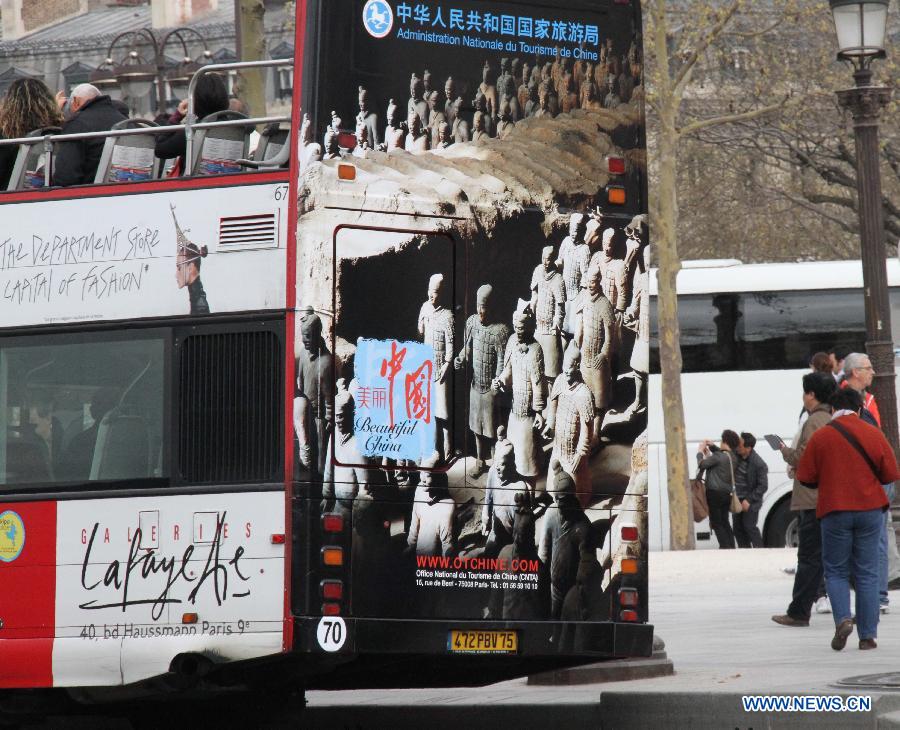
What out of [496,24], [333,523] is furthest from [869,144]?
[333,523]

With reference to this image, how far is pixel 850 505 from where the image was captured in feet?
38.8

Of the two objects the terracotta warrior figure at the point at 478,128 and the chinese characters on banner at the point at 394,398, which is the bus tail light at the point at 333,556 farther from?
the terracotta warrior figure at the point at 478,128

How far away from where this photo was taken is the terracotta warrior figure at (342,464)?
28.1 feet

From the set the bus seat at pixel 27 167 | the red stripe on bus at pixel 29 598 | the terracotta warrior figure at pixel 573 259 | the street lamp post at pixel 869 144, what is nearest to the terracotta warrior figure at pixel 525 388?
the terracotta warrior figure at pixel 573 259

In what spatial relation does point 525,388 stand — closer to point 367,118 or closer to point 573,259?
point 573,259

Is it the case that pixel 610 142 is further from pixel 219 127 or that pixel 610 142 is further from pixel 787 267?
pixel 787 267

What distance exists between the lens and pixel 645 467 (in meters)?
9.52

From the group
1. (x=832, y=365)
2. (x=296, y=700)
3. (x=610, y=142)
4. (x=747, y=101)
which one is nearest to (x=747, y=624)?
(x=832, y=365)

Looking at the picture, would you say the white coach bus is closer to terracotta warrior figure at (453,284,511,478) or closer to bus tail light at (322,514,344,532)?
terracotta warrior figure at (453,284,511,478)

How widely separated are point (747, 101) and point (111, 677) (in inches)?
1024

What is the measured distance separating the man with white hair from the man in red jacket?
4945 millimetres

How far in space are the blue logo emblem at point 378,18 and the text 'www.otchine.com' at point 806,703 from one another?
3.69m

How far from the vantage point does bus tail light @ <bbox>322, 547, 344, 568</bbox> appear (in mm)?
8539

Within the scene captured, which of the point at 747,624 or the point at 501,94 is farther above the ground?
the point at 501,94
